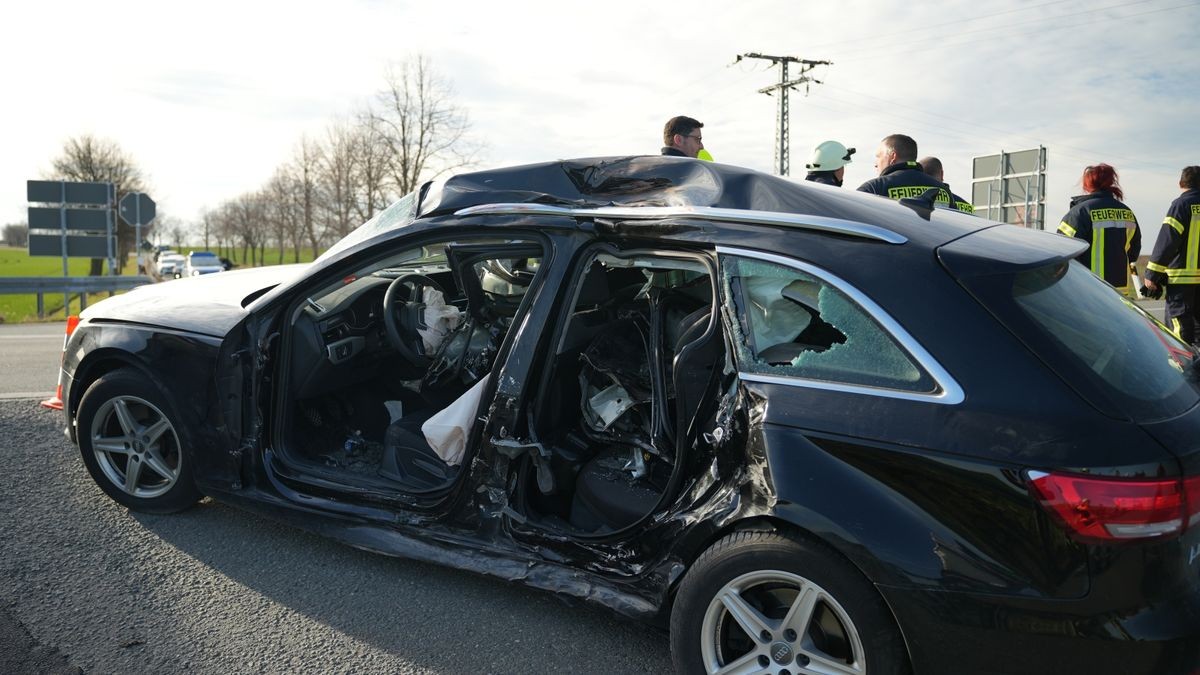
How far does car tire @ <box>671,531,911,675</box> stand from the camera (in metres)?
2.16

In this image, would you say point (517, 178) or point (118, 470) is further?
point (118, 470)

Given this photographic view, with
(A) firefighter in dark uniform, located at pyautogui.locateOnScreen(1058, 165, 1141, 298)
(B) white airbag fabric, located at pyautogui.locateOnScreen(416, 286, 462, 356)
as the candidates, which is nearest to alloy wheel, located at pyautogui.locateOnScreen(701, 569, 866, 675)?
(B) white airbag fabric, located at pyautogui.locateOnScreen(416, 286, 462, 356)

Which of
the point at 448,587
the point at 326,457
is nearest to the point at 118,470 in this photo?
the point at 326,457

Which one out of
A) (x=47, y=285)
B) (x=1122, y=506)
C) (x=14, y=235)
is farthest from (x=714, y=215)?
(x=14, y=235)

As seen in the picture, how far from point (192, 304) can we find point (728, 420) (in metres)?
2.74

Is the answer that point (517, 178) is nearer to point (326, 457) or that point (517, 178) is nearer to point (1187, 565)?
point (326, 457)

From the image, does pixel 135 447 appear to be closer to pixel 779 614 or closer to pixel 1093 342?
pixel 779 614

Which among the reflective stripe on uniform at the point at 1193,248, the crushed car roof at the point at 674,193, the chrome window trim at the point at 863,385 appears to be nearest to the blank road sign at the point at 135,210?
the crushed car roof at the point at 674,193

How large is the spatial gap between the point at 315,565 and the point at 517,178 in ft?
5.93

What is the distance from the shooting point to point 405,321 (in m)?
4.06

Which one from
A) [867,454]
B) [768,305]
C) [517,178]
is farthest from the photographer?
[517,178]

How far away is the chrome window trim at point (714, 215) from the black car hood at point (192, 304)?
1230 mm

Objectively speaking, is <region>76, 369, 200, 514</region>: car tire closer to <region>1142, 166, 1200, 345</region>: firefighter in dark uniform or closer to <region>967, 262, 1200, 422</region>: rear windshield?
<region>967, 262, 1200, 422</region>: rear windshield

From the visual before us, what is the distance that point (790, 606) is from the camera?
2.31 metres
